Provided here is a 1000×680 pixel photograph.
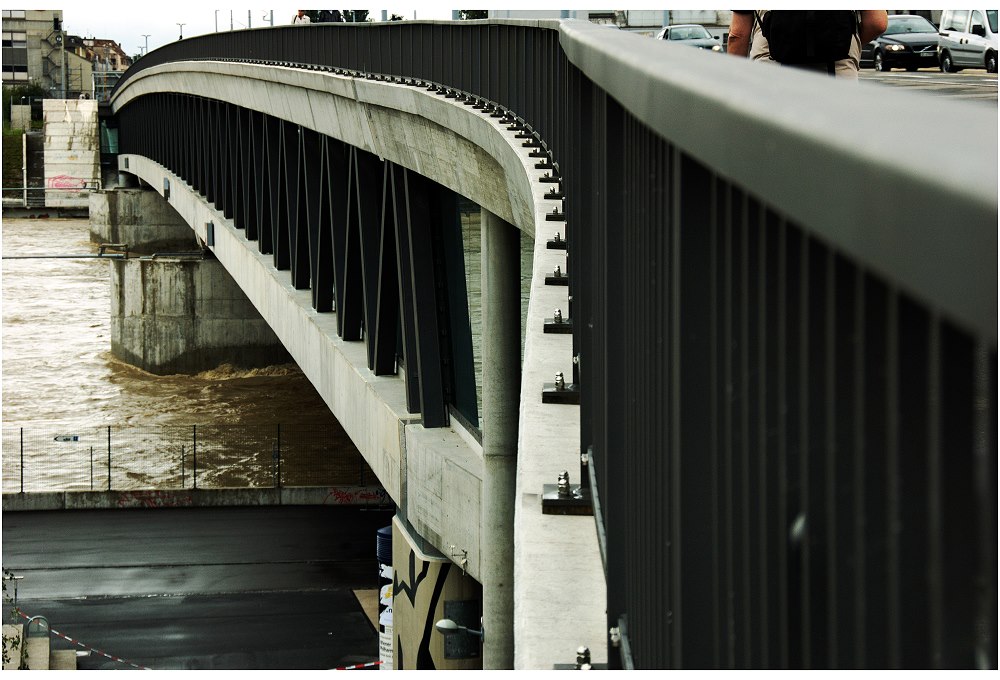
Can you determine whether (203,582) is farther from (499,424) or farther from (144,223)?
(144,223)

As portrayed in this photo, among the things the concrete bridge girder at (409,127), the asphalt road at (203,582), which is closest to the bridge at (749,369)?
the concrete bridge girder at (409,127)

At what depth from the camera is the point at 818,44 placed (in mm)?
7680

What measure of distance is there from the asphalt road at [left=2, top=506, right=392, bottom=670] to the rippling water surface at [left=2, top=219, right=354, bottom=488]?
15.3 feet

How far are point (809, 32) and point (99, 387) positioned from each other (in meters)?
38.7

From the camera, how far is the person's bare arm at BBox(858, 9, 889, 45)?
8211 mm

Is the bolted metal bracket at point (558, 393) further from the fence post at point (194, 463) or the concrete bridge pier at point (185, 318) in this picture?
the concrete bridge pier at point (185, 318)

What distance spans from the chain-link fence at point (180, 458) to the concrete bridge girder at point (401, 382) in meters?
4.36

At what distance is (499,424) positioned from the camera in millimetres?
13477

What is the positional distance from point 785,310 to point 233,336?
44009 mm

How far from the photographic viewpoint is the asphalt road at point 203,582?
2247 centimetres

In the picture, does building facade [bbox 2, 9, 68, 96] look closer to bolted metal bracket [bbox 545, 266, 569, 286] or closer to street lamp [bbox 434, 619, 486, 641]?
street lamp [bbox 434, 619, 486, 641]

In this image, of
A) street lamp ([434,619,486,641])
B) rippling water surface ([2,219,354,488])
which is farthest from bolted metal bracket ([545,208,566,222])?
rippling water surface ([2,219,354,488])

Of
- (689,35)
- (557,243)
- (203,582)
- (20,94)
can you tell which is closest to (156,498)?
(203,582)

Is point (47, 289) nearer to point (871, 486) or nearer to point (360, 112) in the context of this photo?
point (360, 112)
